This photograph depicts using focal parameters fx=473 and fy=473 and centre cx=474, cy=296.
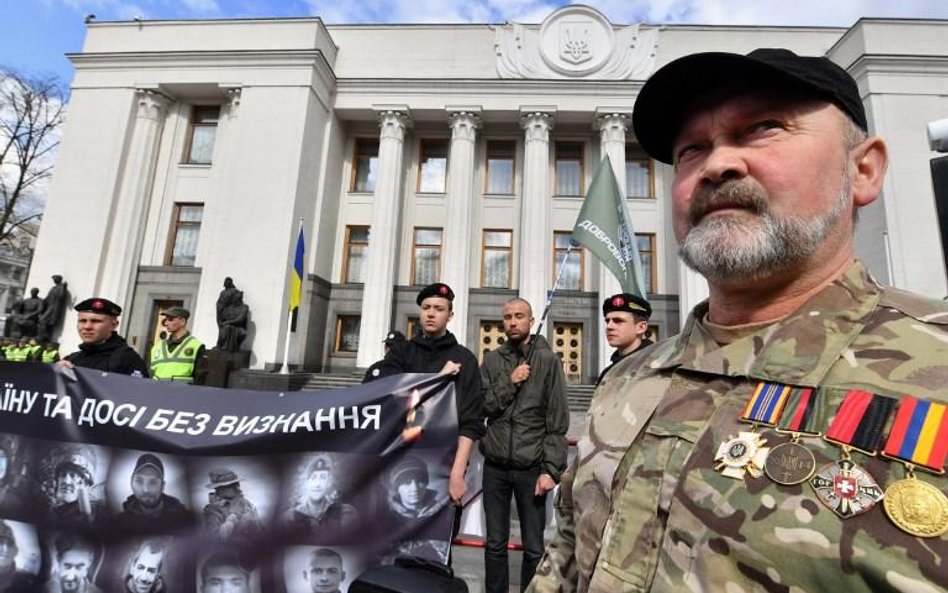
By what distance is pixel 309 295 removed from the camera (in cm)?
1628

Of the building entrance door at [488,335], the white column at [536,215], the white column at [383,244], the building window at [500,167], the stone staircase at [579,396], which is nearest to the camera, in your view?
the stone staircase at [579,396]

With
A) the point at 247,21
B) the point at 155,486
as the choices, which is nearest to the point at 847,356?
the point at 155,486

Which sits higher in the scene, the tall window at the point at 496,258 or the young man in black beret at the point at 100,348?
the tall window at the point at 496,258

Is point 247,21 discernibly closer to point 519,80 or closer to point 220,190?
point 220,190

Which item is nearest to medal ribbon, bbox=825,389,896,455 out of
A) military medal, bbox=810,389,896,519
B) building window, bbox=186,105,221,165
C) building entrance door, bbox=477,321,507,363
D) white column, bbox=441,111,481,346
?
military medal, bbox=810,389,896,519

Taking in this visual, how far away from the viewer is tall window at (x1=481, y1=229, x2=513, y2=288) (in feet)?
57.3

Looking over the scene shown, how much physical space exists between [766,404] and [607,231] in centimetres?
564

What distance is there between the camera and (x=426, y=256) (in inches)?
704

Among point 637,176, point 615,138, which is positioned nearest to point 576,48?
point 615,138

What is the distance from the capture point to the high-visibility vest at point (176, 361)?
5078 millimetres

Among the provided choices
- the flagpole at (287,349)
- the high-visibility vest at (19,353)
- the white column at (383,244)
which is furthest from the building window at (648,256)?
the high-visibility vest at (19,353)

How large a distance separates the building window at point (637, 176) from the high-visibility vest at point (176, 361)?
15.9 metres

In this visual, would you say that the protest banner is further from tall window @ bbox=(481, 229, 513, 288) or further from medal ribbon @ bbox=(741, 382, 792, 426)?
tall window @ bbox=(481, 229, 513, 288)

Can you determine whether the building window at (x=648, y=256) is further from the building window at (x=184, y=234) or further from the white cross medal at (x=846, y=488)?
the white cross medal at (x=846, y=488)
